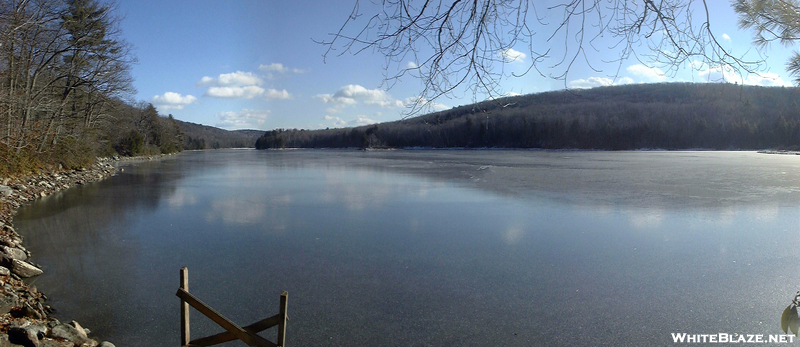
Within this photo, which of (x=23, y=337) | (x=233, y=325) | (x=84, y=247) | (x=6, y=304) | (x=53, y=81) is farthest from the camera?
(x=53, y=81)

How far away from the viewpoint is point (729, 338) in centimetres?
390

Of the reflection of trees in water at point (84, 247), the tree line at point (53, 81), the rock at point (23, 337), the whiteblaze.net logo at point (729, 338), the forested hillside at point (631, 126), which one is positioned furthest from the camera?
the forested hillside at point (631, 126)

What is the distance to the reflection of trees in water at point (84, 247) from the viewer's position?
4625 millimetres

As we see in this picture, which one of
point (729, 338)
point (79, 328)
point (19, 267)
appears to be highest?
point (19, 267)

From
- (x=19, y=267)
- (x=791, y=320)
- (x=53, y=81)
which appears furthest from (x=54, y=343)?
(x=53, y=81)

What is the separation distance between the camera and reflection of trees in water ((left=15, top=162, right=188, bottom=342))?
15.2ft

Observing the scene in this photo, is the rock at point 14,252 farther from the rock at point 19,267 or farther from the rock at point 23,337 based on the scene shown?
the rock at point 23,337

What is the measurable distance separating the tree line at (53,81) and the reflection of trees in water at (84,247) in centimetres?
187

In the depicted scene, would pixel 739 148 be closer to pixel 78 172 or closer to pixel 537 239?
pixel 537 239

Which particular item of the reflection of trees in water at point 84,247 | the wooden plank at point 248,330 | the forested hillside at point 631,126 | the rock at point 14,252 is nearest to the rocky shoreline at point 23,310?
the rock at point 14,252

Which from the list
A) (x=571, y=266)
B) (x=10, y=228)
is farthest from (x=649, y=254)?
(x=10, y=228)

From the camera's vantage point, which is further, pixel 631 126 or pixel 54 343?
pixel 631 126

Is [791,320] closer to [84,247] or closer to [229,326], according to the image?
[229,326]

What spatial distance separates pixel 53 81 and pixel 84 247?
10951mm
